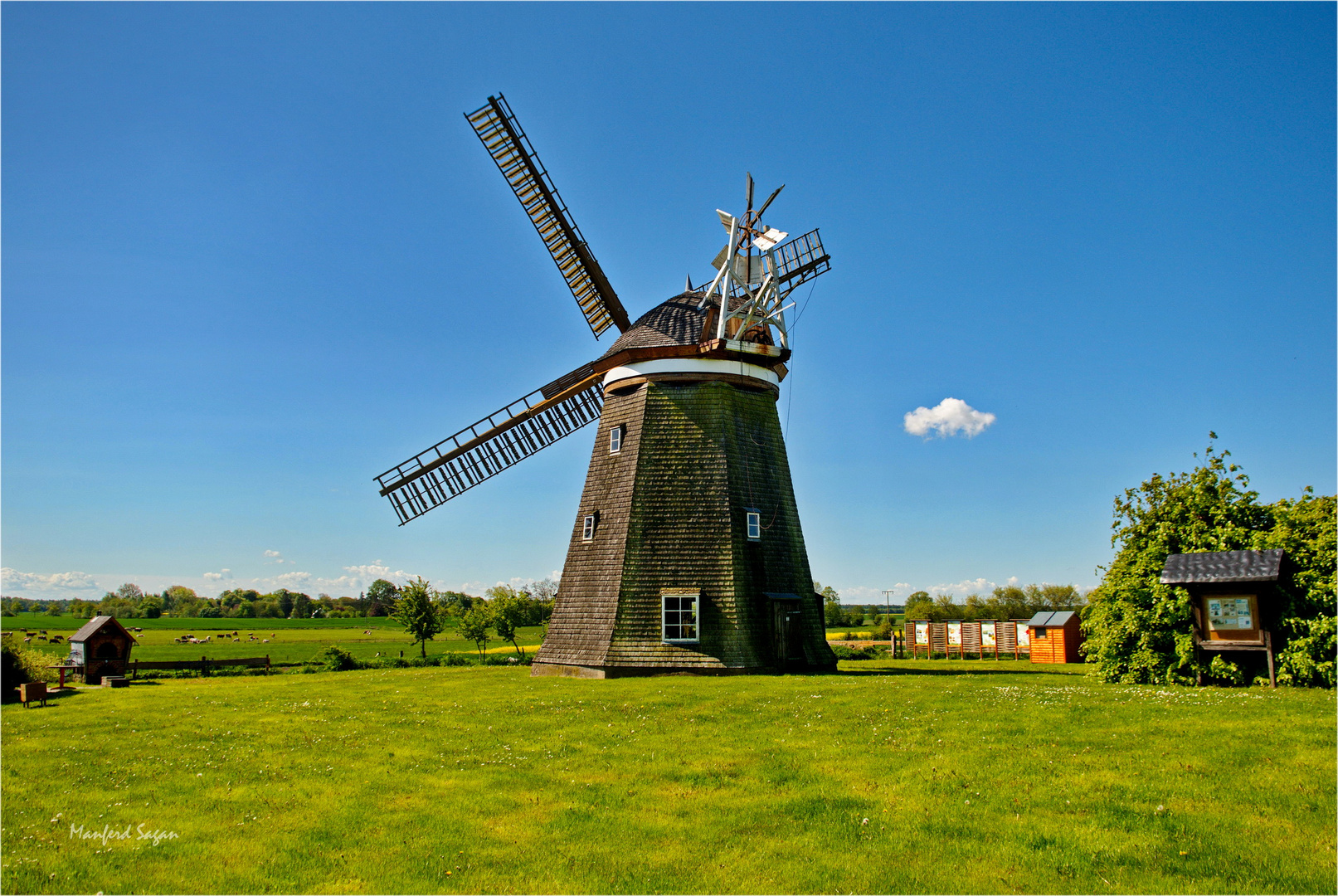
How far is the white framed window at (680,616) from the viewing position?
20.7 meters

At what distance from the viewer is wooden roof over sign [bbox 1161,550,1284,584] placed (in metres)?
16.0

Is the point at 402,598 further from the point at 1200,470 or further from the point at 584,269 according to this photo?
the point at 1200,470

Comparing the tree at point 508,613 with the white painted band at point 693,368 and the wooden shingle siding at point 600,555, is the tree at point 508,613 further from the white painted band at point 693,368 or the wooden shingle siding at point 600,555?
the white painted band at point 693,368

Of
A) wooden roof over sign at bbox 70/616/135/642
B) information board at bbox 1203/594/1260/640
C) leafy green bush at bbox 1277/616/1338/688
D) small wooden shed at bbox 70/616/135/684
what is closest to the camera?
leafy green bush at bbox 1277/616/1338/688

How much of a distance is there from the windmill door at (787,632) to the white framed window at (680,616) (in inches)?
86.7

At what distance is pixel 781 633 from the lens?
70.8ft

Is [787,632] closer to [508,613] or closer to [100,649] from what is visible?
[508,613]

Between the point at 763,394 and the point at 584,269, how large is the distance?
8100mm

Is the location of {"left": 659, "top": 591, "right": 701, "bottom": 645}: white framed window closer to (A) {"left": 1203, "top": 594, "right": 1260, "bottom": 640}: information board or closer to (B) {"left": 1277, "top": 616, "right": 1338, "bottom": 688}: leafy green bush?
(A) {"left": 1203, "top": 594, "right": 1260, "bottom": 640}: information board

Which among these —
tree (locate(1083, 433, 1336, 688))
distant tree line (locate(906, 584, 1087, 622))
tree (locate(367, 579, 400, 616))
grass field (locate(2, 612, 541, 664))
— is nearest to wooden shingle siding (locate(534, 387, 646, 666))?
tree (locate(1083, 433, 1336, 688))

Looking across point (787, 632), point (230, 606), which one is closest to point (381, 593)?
point (230, 606)

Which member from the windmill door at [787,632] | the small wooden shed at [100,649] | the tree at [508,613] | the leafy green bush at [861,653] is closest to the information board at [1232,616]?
the windmill door at [787,632]

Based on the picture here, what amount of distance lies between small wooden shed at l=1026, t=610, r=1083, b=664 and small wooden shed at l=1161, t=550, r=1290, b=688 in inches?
695

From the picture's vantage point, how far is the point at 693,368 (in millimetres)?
22719
